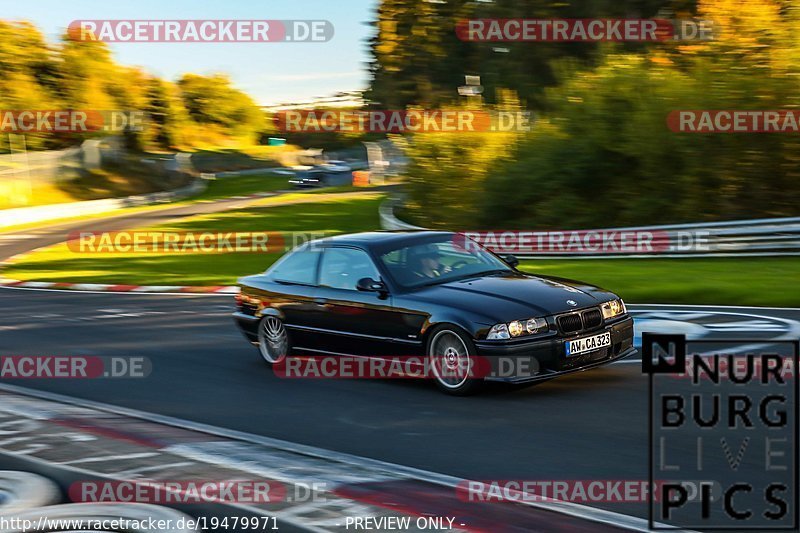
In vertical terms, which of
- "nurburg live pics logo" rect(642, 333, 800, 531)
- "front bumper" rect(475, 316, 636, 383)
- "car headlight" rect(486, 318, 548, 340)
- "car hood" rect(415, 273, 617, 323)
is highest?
"car hood" rect(415, 273, 617, 323)

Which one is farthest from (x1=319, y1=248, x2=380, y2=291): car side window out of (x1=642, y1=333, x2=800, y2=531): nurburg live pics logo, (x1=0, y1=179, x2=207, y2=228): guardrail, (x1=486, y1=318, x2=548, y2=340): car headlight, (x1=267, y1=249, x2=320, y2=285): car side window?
(x1=0, y1=179, x2=207, y2=228): guardrail

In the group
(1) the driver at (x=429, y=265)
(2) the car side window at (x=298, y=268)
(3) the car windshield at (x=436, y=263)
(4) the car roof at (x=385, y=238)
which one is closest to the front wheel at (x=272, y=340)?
(2) the car side window at (x=298, y=268)

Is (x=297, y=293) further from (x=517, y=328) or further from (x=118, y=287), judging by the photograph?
(x=118, y=287)

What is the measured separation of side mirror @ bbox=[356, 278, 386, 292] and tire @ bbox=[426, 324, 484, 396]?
0.79 m

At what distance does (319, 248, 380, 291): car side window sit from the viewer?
9562mm

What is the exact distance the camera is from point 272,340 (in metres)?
10.5

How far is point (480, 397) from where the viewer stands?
27.9ft

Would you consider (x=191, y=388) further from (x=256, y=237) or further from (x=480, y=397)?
(x=256, y=237)

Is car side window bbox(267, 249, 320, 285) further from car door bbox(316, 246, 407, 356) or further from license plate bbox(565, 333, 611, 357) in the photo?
license plate bbox(565, 333, 611, 357)

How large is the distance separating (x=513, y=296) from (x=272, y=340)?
9.95 feet

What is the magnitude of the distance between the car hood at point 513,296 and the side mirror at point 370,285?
1.33 feet

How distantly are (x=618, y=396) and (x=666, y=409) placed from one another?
63cm

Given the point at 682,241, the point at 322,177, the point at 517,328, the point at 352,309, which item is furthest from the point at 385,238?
the point at 322,177

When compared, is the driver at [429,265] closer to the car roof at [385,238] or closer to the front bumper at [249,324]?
the car roof at [385,238]
